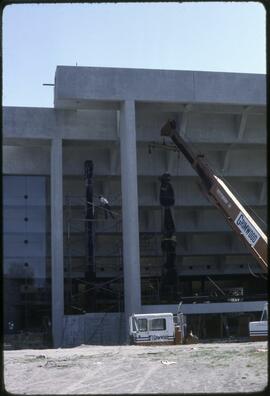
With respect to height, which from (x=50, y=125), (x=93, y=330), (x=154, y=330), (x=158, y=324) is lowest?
(x=93, y=330)

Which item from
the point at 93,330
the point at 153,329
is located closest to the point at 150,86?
the point at 153,329

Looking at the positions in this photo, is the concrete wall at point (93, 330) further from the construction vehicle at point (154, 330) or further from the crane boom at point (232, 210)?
the crane boom at point (232, 210)

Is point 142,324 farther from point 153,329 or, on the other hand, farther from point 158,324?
point 158,324

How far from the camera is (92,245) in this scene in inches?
1644

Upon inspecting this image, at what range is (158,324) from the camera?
29422mm

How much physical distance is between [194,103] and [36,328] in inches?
790

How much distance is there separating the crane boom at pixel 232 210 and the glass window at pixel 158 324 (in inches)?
209

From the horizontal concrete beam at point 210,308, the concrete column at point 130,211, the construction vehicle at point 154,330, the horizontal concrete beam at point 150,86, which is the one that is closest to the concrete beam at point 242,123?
the horizontal concrete beam at point 150,86

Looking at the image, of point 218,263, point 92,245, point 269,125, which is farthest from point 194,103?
point 269,125

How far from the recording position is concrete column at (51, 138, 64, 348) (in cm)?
3788

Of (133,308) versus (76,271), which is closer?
(133,308)

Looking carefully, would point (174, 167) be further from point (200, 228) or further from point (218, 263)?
point (218, 263)

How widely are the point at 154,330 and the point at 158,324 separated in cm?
34

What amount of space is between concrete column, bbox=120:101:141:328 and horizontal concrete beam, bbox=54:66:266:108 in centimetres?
112
